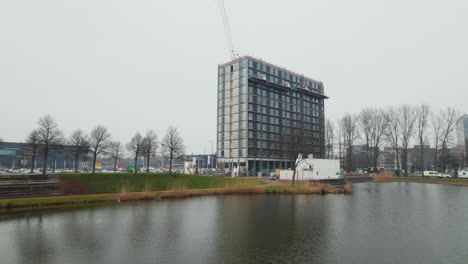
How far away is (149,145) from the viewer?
5909 cm

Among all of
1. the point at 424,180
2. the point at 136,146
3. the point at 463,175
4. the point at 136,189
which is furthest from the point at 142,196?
the point at 463,175

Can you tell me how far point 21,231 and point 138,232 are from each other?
284 inches

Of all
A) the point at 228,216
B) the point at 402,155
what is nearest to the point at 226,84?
the point at 402,155

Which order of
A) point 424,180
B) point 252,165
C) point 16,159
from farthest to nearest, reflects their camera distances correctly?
1. point 16,159
2. point 252,165
3. point 424,180

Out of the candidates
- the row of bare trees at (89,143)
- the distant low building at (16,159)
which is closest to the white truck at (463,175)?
the row of bare trees at (89,143)

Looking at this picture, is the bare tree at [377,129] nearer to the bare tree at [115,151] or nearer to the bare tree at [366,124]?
the bare tree at [366,124]

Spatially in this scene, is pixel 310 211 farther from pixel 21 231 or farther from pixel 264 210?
pixel 21 231

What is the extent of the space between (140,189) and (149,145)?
22.5m

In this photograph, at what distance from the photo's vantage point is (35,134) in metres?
49.7

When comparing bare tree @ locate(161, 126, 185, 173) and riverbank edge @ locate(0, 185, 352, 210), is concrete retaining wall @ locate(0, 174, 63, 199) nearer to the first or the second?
riverbank edge @ locate(0, 185, 352, 210)

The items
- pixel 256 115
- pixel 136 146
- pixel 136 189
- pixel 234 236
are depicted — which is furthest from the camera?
pixel 256 115

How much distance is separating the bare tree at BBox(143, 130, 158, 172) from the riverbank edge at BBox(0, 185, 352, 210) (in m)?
25.7

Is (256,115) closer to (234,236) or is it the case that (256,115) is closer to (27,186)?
(27,186)

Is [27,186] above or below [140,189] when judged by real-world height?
above
